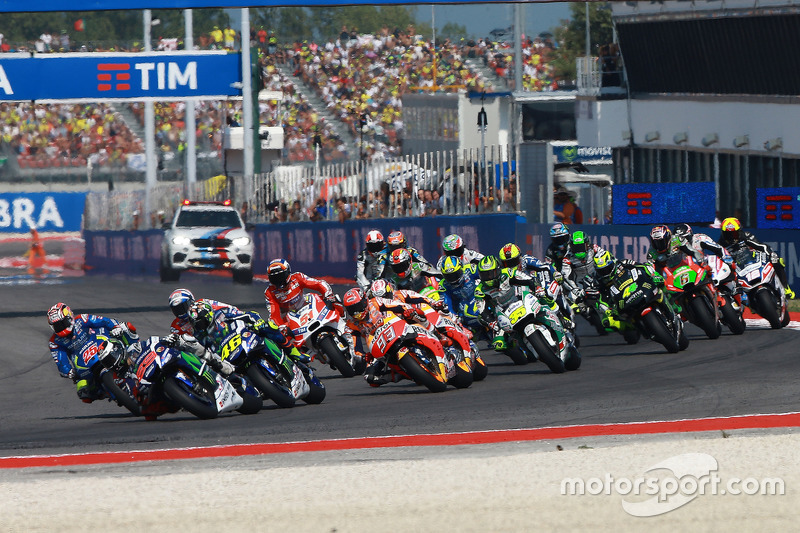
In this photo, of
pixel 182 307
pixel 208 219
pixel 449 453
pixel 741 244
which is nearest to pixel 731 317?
pixel 741 244

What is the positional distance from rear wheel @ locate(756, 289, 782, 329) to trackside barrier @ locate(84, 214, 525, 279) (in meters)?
8.72

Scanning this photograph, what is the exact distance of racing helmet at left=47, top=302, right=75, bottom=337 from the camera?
13.8 metres

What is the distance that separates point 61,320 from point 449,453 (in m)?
5.42

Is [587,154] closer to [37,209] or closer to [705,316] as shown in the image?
[37,209]

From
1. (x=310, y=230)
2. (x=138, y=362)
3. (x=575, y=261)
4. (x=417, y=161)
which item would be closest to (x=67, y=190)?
(x=310, y=230)

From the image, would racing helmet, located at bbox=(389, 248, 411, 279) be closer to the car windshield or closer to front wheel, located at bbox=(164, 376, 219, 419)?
front wheel, located at bbox=(164, 376, 219, 419)

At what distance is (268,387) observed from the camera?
1316cm

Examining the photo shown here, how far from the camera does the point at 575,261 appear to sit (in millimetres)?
18047

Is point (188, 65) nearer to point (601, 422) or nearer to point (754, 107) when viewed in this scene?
point (754, 107)

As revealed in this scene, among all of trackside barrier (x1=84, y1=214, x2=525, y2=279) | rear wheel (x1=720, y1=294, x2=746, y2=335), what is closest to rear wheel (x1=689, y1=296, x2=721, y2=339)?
rear wheel (x1=720, y1=294, x2=746, y2=335)

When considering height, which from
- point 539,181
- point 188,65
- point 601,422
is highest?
point 188,65

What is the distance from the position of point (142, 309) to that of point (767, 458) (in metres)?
18.4

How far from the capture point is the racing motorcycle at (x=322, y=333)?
15656 millimetres

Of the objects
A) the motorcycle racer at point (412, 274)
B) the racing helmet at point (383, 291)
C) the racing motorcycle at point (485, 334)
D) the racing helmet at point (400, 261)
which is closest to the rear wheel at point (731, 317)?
the racing motorcycle at point (485, 334)
